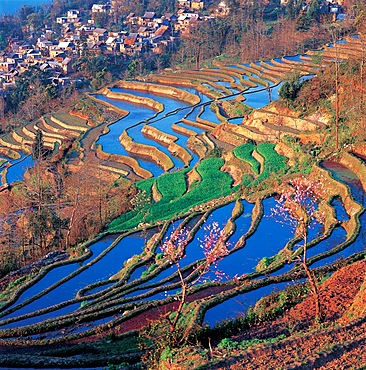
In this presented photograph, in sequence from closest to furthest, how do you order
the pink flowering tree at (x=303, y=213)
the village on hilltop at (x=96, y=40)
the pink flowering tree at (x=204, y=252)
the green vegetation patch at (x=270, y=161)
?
the pink flowering tree at (x=204, y=252), the pink flowering tree at (x=303, y=213), the green vegetation patch at (x=270, y=161), the village on hilltop at (x=96, y=40)

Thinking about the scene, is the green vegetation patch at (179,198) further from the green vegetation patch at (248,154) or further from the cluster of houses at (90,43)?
the cluster of houses at (90,43)

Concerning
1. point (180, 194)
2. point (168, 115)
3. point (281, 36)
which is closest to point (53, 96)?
point (168, 115)

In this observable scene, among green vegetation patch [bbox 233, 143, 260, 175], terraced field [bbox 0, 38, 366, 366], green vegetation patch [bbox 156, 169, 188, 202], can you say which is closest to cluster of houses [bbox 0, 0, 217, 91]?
terraced field [bbox 0, 38, 366, 366]

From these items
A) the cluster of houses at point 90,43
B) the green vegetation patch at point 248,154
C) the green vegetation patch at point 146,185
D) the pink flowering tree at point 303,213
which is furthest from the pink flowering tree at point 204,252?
the cluster of houses at point 90,43

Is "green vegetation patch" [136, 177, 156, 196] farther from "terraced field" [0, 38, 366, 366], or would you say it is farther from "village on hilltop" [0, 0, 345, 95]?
"village on hilltop" [0, 0, 345, 95]

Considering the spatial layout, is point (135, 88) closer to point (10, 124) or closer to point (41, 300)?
point (10, 124)

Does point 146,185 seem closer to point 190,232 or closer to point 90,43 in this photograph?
point 190,232
